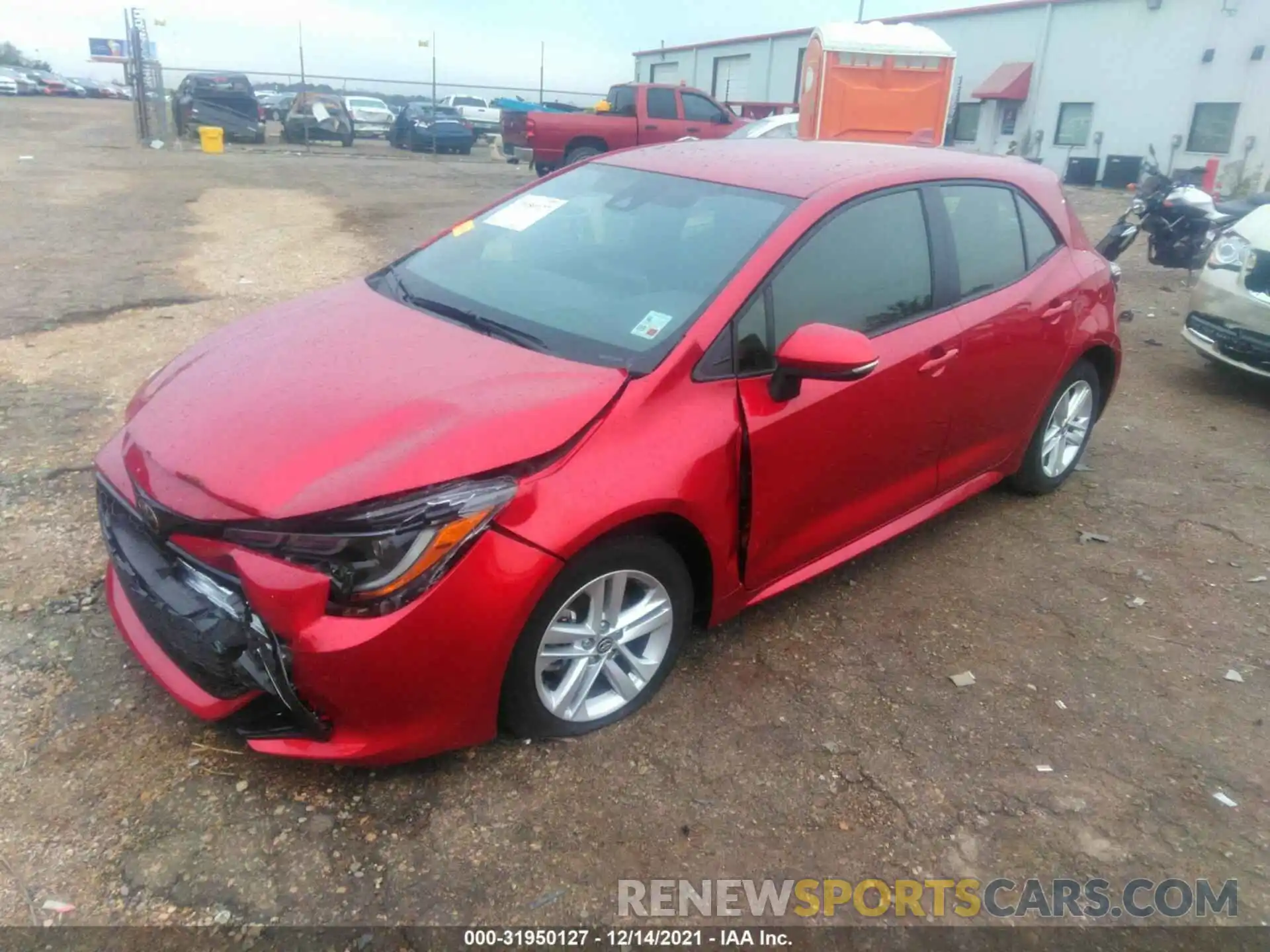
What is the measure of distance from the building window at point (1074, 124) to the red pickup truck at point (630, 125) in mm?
11292

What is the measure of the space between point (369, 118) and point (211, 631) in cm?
2886

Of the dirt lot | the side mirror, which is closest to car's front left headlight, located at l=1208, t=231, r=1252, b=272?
the dirt lot

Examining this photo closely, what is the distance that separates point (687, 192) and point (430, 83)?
28966 mm

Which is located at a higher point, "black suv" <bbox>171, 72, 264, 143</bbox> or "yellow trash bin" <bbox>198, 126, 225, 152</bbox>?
"black suv" <bbox>171, 72, 264, 143</bbox>

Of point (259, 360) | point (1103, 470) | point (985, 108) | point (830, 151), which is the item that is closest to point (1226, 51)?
point (985, 108)

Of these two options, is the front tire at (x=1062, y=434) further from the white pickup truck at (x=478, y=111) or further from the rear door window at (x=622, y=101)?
the white pickup truck at (x=478, y=111)

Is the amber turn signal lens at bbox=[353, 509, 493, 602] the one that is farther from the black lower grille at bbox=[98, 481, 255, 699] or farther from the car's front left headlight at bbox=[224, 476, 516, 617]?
the black lower grille at bbox=[98, 481, 255, 699]

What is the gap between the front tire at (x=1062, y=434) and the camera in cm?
433

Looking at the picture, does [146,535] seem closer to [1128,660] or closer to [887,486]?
[887,486]

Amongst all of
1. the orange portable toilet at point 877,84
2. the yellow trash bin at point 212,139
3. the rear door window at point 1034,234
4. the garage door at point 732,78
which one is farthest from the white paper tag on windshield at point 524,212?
the garage door at point 732,78

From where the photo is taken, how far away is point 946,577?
12.6 feet

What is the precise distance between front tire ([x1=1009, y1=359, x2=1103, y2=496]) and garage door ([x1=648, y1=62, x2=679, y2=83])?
41.2 meters

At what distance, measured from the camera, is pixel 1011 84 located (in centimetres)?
2483

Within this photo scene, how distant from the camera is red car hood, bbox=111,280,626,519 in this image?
226 cm
